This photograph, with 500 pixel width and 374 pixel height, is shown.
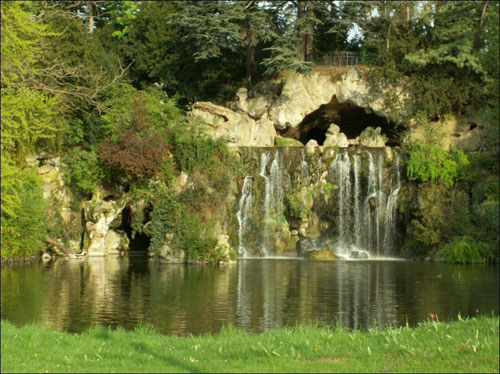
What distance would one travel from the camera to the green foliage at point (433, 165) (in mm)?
32188

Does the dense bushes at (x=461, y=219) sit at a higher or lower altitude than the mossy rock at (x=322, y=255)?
higher

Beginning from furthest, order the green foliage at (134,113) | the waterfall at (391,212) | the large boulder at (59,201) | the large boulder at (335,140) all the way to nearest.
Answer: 1. the large boulder at (335,140)
2. the green foliage at (134,113)
3. the waterfall at (391,212)
4. the large boulder at (59,201)

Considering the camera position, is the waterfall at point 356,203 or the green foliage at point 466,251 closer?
the green foliage at point 466,251

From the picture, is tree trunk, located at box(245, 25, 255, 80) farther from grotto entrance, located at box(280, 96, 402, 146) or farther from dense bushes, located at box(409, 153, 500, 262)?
dense bushes, located at box(409, 153, 500, 262)

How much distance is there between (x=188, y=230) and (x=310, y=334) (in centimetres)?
1811

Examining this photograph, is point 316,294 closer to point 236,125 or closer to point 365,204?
point 365,204

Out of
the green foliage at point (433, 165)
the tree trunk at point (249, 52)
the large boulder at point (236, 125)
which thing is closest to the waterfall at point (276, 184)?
the large boulder at point (236, 125)

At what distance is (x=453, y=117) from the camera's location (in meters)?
36.7

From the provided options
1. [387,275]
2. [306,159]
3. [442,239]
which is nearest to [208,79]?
[306,159]

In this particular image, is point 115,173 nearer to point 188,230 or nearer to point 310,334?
point 188,230

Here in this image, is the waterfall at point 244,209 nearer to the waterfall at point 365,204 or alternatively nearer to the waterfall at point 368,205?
the waterfall at point 365,204

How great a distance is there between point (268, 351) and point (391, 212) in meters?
23.7

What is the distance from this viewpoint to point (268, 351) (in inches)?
401

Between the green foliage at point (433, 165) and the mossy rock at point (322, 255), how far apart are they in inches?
192
